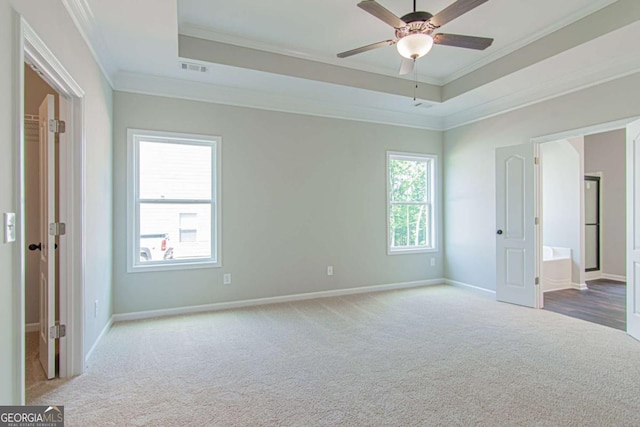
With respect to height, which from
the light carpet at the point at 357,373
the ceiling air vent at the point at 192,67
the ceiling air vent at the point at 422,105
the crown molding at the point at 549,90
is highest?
the ceiling air vent at the point at 422,105

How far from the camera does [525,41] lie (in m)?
3.79

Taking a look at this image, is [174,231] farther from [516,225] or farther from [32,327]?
[516,225]

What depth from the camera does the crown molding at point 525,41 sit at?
3.13 metres

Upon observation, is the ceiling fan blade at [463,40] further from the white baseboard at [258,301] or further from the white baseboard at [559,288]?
the white baseboard at [559,288]

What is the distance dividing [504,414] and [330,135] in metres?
3.98

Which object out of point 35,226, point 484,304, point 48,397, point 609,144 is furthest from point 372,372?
point 609,144

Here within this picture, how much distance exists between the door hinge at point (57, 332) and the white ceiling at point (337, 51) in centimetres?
238

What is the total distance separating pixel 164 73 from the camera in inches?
156

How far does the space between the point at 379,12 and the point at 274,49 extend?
1844 mm

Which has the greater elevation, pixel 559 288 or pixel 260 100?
pixel 260 100

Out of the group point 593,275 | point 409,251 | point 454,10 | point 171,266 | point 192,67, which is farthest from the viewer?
point 593,275

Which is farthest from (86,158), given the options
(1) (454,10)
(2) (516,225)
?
(2) (516,225)

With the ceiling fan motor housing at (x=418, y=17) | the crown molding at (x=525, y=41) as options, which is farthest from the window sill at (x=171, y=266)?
the crown molding at (x=525, y=41)

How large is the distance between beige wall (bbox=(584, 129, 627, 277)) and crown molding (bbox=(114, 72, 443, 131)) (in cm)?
344
